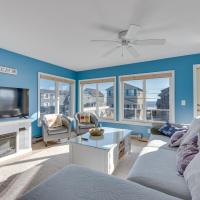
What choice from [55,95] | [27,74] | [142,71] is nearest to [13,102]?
[27,74]

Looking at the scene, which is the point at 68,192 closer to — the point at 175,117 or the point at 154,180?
the point at 154,180

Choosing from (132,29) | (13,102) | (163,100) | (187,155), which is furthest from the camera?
(163,100)

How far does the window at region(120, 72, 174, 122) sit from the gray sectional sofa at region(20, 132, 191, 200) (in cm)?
282

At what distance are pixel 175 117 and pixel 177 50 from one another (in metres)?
1.73

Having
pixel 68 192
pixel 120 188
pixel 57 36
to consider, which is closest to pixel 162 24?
pixel 57 36

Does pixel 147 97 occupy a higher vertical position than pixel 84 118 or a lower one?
higher

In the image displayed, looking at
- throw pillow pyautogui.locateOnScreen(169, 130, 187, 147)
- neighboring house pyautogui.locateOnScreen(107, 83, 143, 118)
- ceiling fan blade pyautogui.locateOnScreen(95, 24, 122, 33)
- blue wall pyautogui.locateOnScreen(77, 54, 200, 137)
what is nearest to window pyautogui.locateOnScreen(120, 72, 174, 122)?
neighboring house pyautogui.locateOnScreen(107, 83, 143, 118)

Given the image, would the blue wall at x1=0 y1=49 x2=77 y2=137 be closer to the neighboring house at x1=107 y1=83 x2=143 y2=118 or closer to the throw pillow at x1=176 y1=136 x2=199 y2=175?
the neighboring house at x1=107 y1=83 x2=143 y2=118

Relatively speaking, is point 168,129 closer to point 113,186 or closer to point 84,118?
point 113,186

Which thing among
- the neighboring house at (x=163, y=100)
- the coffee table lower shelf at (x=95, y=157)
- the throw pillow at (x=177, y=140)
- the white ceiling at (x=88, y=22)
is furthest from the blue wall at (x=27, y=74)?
the neighboring house at (x=163, y=100)

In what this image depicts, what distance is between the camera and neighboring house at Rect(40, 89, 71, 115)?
4363 millimetres

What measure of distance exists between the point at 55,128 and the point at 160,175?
3027 mm

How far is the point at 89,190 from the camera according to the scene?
3.09 feet

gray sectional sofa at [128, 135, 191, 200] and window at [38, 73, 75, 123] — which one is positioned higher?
window at [38, 73, 75, 123]
